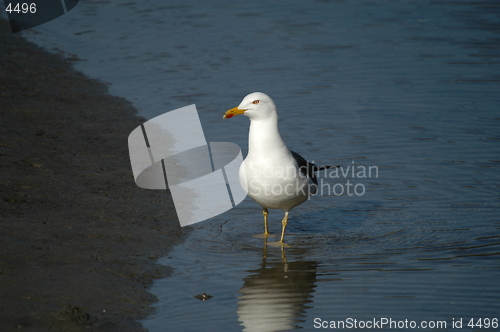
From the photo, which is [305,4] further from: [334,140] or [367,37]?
[334,140]

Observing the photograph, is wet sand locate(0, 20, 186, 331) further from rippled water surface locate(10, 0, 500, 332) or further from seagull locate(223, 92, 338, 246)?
seagull locate(223, 92, 338, 246)

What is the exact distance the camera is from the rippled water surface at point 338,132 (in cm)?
605

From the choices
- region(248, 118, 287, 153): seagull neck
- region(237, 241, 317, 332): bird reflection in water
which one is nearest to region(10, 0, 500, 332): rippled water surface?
region(237, 241, 317, 332): bird reflection in water

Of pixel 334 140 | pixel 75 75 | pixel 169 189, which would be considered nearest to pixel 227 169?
pixel 169 189

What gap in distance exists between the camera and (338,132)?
10852mm

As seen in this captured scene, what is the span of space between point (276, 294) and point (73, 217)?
9.16 ft

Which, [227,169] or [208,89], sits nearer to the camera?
[227,169]

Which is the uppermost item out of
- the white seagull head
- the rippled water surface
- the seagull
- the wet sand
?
the white seagull head

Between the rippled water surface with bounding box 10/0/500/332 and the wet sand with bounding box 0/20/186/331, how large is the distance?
0.41 metres

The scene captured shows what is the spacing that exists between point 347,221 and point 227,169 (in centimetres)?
228

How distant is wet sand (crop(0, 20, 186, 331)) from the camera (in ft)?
18.3

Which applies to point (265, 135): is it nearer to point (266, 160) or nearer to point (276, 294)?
point (266, 160)

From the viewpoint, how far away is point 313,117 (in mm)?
11609

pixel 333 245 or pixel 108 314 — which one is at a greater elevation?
pixel 108 314
